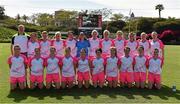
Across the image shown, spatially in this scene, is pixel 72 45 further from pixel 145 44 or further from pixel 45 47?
pixel 145 44

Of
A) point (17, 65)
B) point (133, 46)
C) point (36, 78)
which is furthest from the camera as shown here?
point (133, 46)

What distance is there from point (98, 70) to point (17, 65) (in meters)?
2.37

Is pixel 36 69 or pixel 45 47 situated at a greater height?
pixel 45 47

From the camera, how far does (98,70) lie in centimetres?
1271

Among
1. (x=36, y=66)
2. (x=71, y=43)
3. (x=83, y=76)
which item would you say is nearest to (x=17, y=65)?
(x=36, y=66)

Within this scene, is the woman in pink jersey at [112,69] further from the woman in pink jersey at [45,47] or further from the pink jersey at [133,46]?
the woman in pink jersey at [45,47]

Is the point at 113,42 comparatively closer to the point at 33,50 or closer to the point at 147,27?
the point at 33,50

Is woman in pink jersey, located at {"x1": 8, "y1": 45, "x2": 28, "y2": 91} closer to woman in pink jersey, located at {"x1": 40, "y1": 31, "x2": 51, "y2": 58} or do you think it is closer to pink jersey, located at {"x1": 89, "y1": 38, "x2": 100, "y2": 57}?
woman in pink jersey, located at {"x1": 40, "y1": 31, "x2": 51, "y2": 58}

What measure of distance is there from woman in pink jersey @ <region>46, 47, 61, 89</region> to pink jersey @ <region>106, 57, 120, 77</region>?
1.47m

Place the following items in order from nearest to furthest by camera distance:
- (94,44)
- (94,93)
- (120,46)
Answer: (94,93) → (120,46) → (94,44)

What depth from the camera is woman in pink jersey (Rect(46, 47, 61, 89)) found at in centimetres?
1230

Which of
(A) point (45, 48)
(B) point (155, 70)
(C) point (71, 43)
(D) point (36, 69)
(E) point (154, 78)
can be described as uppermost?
(C) point (71, 43)

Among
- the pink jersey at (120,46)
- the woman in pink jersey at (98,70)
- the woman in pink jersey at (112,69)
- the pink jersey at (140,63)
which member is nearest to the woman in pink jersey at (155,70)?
the pink jersey at (140,63)

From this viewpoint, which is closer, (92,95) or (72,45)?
(92,95)
